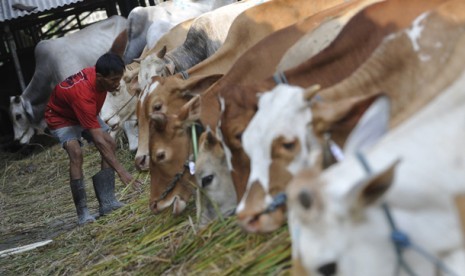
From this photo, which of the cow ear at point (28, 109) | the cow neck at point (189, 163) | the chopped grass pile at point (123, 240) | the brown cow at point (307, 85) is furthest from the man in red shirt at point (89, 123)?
the cow ear at point (28, 109)

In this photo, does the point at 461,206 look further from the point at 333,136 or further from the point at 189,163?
the point at 189,163

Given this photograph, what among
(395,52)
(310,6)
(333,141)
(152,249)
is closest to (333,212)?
(333,141)

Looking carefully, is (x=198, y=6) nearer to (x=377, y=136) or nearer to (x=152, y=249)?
(x=152, y=249)

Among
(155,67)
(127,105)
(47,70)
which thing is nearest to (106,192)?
(155,67)

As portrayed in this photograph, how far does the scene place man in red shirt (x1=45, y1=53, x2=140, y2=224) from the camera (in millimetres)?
7922

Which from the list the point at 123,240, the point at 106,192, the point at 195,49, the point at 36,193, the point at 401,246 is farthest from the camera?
the point at 36,193

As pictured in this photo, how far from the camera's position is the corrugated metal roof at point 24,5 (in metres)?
14.1

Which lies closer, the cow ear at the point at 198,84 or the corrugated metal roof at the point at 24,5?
the cow ear at the point at 198,84

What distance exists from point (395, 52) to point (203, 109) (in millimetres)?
1839

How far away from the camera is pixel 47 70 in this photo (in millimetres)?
13906

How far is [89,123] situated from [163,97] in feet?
A: 5.90

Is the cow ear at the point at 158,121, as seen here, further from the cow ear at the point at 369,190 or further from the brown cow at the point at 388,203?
the cow ear at the point at 369,190

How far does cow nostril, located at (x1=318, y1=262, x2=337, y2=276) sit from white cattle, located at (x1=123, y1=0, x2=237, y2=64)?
9101 mm

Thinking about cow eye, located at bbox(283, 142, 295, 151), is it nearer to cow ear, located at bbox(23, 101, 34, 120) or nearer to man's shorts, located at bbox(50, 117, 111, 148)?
man's shorts, located at bbox(50, 117, 111, 148)
